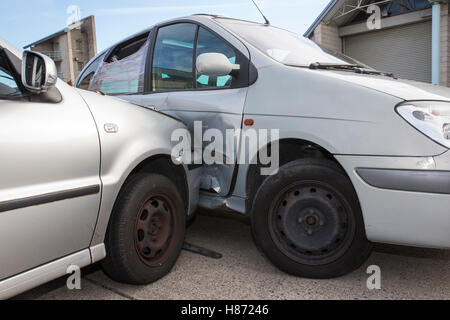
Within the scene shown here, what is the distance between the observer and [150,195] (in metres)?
2.34

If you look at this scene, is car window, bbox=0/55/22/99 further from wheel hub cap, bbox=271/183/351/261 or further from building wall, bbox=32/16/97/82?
building wall, bbox=32/16/97/82

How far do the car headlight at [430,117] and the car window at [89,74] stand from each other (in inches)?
127

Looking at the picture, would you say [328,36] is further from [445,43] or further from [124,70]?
[124,70]

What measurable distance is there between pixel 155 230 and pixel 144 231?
10 cm

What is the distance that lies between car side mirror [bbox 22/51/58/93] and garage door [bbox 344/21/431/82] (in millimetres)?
12461

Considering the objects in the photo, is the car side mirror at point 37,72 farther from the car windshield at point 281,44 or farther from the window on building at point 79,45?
the window on building at point 79,45

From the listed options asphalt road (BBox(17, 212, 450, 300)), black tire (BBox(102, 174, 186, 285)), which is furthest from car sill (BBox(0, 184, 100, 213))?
asphalt road (BBox(17, 212, 450, 300))

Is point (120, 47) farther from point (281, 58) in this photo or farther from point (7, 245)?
point (7, 245)

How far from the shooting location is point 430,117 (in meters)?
2.05

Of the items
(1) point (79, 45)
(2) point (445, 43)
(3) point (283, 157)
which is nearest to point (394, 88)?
(3) point (283, 157)

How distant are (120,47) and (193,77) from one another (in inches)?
52.2

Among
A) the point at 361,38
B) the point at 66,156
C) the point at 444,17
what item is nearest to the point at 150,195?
the point at 66,156

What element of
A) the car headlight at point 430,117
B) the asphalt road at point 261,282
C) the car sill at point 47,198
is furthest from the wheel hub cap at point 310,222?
the car sill at point 47,198

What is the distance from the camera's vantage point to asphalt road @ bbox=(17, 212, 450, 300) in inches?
90.2
